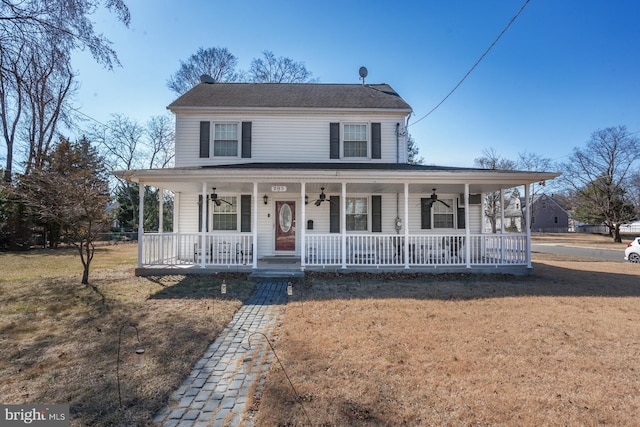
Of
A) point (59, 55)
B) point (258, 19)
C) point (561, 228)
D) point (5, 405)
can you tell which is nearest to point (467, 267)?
point (5, 405)

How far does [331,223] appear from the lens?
1157 centimetres

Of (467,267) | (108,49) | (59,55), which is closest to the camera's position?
(59,55)

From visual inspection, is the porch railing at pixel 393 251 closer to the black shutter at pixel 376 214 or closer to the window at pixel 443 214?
the black shutter at pixel 376 214

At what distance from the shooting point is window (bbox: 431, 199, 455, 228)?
12.1 m

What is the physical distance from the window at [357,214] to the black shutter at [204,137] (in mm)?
5889

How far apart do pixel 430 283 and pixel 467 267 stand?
6.38ft

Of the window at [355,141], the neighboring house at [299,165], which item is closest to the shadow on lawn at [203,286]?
the neighboring house at [299,165]

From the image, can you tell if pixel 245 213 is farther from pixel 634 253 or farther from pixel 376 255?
pixel 634 253

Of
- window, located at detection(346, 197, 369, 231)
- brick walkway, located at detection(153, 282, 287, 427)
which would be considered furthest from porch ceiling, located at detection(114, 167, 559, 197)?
brick walkway, located at detection(153, 282, 287, 427)

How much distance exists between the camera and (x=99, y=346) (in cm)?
412

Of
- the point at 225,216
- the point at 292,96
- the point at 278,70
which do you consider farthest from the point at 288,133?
the point at 278,70

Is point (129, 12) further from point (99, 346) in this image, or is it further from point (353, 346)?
point (353, 346)

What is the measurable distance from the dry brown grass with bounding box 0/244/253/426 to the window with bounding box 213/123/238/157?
17.3 ft

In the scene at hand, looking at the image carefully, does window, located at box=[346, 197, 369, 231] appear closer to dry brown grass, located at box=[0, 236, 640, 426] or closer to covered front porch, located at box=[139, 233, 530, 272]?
covered front porch, located at box=[139, 233, 530, 272]
